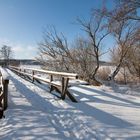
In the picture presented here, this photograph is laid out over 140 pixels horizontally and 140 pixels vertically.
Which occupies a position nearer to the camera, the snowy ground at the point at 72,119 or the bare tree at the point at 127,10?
the snowy ground at the point at 72,119

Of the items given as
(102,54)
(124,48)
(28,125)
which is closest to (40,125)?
(28,125)

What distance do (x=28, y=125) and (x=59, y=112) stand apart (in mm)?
1311

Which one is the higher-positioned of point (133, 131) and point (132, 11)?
point (132, 11)

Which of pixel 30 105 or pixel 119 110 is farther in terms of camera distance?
pixel 30 105

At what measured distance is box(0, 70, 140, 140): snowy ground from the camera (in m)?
4.94

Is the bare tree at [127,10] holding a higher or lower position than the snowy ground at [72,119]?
higher

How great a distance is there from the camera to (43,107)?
7.59 metres

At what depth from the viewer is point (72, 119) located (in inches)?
Result: 238

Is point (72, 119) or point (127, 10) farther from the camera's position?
point (127, 10)

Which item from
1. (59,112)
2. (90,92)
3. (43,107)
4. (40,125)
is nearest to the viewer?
(40,125)

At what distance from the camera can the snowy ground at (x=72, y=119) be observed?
4941mm

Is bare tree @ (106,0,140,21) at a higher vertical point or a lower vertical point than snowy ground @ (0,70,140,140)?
higher

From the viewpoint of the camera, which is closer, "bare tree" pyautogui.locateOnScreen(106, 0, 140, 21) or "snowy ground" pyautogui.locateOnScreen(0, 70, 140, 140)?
"snowy ground" pyautogui.locateOnScreen(0, 70, 140, 140)

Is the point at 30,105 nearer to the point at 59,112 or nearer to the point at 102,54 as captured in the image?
the point at 59,112
